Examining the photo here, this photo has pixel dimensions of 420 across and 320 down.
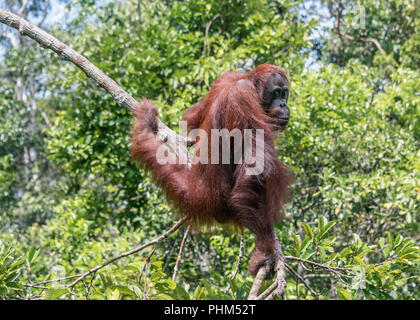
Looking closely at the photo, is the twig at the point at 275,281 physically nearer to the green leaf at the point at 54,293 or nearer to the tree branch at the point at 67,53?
the green leaf at the point at 54,293

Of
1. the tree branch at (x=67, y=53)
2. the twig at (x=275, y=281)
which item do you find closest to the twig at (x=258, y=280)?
the twig at (x=275, y=281)

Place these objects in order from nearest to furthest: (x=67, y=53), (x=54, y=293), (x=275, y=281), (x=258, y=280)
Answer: (x=275, y=281) < (x=258, y=280) < (x=54, y=293) < (x=67, y=53)

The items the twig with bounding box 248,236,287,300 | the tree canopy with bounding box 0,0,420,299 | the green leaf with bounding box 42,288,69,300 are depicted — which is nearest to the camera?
the twig with bounding box 248,236,287,300

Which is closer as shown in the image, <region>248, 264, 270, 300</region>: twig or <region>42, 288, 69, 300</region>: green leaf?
<region>248, 264, 270, 300</region>: twig

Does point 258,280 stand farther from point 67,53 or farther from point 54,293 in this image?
point 67,53

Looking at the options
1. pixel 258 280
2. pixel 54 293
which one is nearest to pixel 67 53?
pixel 54 293

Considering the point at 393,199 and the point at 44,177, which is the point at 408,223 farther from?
the point at 44,177

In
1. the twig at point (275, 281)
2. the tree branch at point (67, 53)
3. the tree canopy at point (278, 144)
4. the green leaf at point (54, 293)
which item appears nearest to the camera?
the twig at point (275, 281)

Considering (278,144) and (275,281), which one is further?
(278,144)

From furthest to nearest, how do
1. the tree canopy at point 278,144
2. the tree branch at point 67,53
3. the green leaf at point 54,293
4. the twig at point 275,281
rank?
the tree canopy at point 278,144
the tree branch at point 67,53
the green leaf at point 54,293
the twig at point 275,281

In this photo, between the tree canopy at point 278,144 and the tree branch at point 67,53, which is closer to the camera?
the tree branch at point 67,53

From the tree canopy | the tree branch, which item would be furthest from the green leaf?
the tree canopy

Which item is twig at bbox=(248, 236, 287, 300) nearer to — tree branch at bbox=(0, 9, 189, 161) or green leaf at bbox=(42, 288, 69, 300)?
green leaf at bbox=(42, 288, 69, 300)

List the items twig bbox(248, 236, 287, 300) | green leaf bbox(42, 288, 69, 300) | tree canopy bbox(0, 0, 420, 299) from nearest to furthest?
twig bbox(248, 236, 287, 300)
green leaf bbox(42, 288, 69, 300)
tree canopy bbox(0, 0, 420, 299)
